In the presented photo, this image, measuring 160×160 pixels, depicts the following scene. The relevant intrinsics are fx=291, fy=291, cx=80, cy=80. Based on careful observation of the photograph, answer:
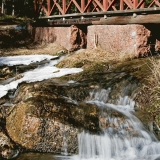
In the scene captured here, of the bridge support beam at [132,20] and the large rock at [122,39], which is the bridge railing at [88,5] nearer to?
the bridge support beam at [132,20]

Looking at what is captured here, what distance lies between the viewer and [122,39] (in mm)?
9062

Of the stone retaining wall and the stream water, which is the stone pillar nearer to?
the stone retaining wall

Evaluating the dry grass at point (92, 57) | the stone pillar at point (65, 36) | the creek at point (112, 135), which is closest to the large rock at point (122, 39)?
the dry grass at point (92, 57)

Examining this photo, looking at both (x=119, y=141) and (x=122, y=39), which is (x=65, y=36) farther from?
(x=119, y=141)

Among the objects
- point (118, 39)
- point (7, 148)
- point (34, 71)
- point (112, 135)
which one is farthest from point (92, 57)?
point (7, 148)

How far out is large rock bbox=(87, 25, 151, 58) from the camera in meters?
8.63

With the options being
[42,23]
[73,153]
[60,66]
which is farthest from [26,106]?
[42,23]

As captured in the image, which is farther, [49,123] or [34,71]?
[34,71]

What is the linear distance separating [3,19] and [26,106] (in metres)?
19.4

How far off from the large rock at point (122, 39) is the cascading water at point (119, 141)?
351 centimetres

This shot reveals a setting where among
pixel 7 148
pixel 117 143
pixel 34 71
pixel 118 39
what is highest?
pixel 118 39

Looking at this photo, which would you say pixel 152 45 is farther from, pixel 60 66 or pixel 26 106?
pixel 26 106

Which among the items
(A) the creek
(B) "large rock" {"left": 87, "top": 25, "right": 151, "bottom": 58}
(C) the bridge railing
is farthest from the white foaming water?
(C) the bridge railing

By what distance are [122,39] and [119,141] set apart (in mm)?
4531
